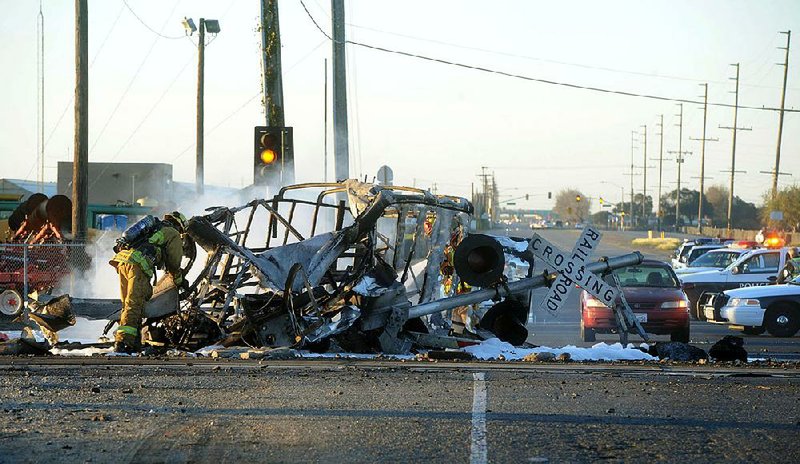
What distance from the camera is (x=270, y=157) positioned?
68.5 feet

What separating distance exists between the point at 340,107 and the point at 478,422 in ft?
54.7

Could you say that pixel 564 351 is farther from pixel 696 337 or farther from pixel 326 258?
pixel 696 337

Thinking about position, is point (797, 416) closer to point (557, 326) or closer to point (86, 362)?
point (86, 362)

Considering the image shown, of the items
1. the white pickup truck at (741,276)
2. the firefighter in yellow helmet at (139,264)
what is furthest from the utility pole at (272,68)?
the white pickup truck at (741,276)

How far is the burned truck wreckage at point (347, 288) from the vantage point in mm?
14633

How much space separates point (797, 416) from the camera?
9391mm

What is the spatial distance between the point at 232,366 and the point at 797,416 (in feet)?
20.2

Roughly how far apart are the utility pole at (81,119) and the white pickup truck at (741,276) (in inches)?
535

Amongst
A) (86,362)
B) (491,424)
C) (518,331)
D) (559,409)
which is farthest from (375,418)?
(518,331)

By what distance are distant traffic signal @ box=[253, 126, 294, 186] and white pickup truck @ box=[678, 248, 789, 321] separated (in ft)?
36.6

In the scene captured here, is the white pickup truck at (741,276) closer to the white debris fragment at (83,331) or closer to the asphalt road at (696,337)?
the asphalt road at (696,337)

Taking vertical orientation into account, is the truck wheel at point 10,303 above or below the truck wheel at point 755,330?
above

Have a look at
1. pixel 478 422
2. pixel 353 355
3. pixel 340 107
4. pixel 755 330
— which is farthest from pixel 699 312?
pixel 478 422

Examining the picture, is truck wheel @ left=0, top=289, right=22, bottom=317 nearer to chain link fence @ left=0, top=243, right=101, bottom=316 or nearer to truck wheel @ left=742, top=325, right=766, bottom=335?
chain link fence @ left=0, top=243, right=101, bottom=316
